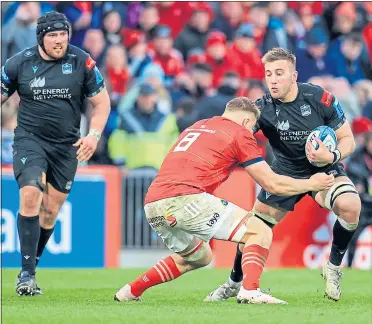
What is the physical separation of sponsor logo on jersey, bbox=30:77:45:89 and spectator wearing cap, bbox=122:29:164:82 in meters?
7.58

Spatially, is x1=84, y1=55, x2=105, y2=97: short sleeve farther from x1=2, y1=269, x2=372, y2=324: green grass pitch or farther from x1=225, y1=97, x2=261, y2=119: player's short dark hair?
x1=225, y1=97, x2=261, y2=119: player's short dark hair

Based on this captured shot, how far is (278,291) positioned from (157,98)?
684 cm

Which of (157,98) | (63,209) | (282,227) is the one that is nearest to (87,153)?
(63,209)

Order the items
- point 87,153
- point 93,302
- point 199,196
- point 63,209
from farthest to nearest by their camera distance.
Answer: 1. point 63,209
2. point 87,153
3. point 93,302
4. point 199,196

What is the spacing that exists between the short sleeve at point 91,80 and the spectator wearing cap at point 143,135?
547cm

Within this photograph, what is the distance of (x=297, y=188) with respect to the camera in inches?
372

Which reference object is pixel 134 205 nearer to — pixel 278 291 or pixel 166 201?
pixel 278 291

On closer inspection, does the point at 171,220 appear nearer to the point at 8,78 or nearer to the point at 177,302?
the point at 177,302

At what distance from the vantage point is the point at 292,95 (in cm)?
1055

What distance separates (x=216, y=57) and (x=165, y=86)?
1124 millimetres

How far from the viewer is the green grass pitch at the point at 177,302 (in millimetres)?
8227

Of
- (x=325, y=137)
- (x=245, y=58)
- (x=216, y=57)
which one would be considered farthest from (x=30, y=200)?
(x=245, y=58)

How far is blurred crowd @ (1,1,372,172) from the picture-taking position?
17516 mm

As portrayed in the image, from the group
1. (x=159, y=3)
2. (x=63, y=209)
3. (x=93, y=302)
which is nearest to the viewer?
(x=93, y=302)
